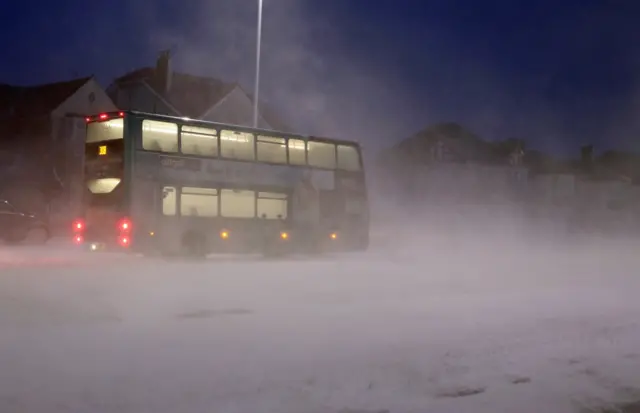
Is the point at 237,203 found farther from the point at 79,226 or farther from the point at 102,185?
the point at 79,226

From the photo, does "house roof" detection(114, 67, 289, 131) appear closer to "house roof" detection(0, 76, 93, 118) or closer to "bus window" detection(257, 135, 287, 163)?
"house roof" detection(0, 76, 93, 118)

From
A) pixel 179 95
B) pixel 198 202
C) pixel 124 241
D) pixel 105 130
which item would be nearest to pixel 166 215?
pixel 198 202

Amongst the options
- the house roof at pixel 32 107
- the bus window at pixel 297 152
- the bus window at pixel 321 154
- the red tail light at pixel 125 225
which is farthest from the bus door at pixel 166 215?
the house roof at pixel 32 107

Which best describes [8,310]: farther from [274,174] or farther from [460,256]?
[460,256]

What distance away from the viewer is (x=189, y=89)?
2100 inches

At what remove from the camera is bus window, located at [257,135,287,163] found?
79.4 ft

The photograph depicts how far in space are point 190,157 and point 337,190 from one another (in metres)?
6.36

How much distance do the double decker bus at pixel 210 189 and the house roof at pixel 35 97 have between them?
25.2 meters

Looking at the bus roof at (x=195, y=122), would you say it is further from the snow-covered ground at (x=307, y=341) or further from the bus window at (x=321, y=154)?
the snow-covered ground at (x=307, y=341)

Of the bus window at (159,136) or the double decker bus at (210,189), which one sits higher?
the bus window at (159,136)

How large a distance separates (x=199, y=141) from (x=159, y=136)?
1340mm

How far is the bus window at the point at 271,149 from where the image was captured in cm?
2420

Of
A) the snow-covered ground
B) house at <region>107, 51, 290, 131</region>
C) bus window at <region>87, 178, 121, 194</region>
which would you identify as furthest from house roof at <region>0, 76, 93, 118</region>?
the snow-covered ground

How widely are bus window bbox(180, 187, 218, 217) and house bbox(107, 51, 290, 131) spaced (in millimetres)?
28183
